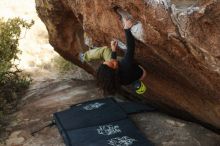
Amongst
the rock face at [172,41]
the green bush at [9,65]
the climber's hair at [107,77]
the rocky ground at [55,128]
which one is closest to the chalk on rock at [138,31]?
the rock face at [172,41]

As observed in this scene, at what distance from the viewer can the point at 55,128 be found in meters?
7.11

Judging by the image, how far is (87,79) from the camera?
9852mm

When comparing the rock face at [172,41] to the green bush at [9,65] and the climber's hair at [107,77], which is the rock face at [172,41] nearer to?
the climber's hair at [107,77]

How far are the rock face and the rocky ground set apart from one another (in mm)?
351

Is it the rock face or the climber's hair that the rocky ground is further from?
the climber's hair

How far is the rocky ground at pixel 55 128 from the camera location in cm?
653

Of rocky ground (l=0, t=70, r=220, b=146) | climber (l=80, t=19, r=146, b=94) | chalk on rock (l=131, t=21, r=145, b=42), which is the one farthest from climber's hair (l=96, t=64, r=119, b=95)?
rocky ground (l=0, t=70, r=220, b=146)

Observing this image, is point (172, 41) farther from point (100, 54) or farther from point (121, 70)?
point (100, 54)

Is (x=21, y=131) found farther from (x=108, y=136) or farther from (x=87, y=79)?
(x=87, y=79)

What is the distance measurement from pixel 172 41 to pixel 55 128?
2775 millimetres

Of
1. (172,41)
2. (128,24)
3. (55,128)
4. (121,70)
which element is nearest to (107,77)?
(121,70)

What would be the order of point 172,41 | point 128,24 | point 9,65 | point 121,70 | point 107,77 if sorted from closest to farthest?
1. point 172,41
2. point 128,24
3. point 107,77
4. point 121,70
5. point 9,65

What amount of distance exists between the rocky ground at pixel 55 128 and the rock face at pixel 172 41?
1.15 ft

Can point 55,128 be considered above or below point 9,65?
below
